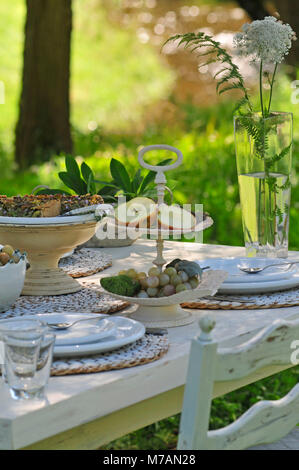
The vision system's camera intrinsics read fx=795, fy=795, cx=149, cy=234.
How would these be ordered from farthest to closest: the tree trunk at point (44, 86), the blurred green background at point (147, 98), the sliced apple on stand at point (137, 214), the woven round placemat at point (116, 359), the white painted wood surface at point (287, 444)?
1. the tree trunk at point (44, 86)
2. the blurred green background at point (147, 98)
3. the white painted wood surface at point (287, 444)
4. the sliced apple on stand at point (137, 214)
5. the woven round placemat at point (116, 359)

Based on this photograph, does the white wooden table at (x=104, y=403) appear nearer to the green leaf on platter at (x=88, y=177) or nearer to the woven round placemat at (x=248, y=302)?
the woven round placemat at (x=248, y=302)

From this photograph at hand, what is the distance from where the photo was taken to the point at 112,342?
1.22 metres

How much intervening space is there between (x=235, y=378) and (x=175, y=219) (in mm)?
528

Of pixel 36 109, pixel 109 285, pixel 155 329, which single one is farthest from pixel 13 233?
pixel 36 109

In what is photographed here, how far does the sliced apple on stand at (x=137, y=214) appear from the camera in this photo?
149 cm

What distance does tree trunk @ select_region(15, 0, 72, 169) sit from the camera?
4.73 m

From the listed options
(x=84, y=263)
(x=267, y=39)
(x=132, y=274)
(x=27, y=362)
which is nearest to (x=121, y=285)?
(x=132, y=274)

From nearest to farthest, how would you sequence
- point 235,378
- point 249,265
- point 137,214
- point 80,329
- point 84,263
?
point 235,378 < point 80,329 < point 137,214 < point 249,265 < point 84,263

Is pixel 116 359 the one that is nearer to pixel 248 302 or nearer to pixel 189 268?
pixel 189 268

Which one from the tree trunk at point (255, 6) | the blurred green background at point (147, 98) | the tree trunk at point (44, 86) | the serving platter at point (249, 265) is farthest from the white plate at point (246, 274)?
the tree trunk at point (255, 6)

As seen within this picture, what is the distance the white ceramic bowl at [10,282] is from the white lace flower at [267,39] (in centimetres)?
71

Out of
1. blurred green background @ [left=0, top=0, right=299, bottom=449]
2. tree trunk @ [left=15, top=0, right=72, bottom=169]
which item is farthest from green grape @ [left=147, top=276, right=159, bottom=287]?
tree trunk @ [left=15, top=0, right=72, bottom=169]

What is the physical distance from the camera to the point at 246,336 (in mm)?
1360

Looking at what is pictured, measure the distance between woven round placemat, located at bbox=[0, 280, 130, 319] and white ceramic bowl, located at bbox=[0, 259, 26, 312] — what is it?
0.09 feet
